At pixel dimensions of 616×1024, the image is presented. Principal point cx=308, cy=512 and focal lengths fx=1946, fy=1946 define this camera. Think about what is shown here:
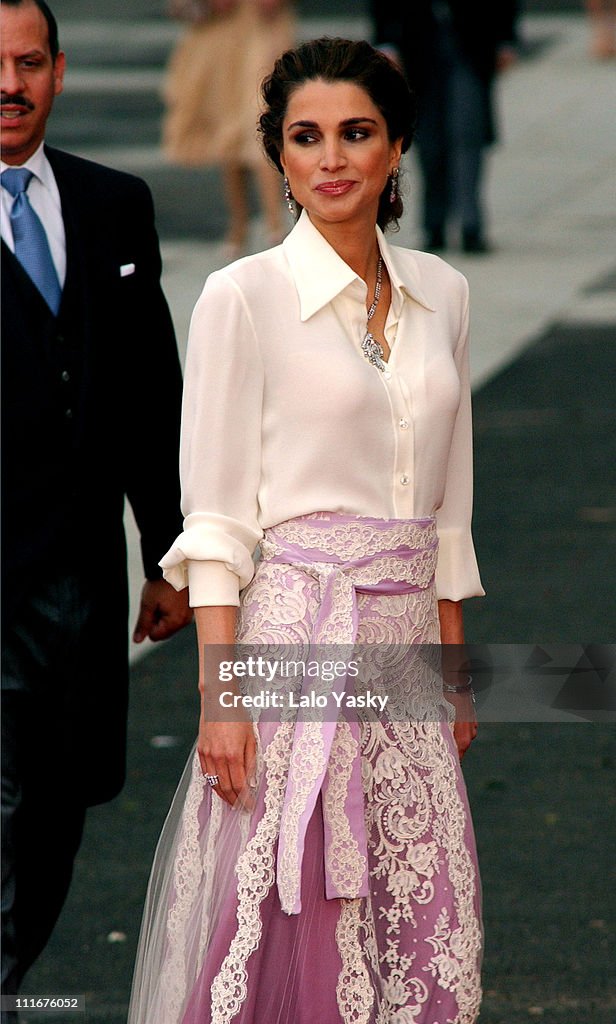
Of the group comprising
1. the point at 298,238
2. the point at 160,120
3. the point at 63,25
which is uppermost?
the point at 63,25

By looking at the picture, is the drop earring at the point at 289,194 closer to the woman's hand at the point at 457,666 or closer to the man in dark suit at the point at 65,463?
the man in dark suit at the point at 65,463

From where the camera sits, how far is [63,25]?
30797mm

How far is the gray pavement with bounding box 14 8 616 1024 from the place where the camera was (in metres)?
4.59

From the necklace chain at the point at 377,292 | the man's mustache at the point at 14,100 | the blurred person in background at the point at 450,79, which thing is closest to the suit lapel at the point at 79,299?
the man's mustache at the point at 14,100

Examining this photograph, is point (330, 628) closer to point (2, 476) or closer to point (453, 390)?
point (453, 390)

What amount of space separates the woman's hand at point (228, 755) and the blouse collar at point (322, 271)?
67cm

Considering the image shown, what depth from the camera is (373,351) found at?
322 centimetres

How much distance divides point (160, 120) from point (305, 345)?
18.8m

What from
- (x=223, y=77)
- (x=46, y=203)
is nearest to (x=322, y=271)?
(x=46, y=203)

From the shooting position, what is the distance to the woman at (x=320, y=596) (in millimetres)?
3113

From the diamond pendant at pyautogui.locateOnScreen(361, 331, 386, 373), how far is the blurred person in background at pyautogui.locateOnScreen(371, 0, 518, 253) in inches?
397

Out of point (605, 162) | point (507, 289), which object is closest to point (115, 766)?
point (507, 289)

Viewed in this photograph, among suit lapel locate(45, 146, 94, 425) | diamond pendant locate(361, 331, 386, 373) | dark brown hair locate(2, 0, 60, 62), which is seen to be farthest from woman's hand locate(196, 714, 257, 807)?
dark brown hair locate(2, 0, 60, 62)

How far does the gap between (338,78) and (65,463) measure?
0.98 m
